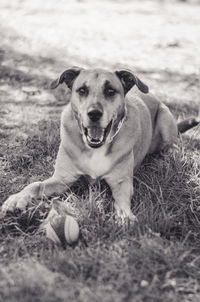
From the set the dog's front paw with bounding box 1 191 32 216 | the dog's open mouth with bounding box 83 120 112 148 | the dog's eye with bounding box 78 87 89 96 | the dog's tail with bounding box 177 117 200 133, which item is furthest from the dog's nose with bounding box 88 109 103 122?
the dog's tail with bounding box 177 117 200 133

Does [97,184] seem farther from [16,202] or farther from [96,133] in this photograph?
[16,202]

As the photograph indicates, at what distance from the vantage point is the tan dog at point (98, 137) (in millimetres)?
3773

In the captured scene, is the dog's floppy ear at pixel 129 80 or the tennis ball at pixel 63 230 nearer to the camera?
the tennis ball at pixel 63 230

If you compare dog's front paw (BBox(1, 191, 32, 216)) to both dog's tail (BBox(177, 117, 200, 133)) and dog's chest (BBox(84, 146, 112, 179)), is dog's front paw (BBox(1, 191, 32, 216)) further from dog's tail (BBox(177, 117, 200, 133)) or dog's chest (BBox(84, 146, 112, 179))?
dog's tail (BBox(177, 117, 200, 133))

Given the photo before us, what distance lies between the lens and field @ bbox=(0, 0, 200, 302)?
297 cm

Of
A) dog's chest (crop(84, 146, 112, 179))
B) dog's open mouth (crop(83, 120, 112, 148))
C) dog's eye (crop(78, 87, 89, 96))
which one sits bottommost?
dog's chest (crop(84, 146, 112, 179))

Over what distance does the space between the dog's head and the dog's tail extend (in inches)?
54.6

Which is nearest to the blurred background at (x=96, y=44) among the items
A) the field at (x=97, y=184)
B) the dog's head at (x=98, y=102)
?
the field at (x=97, y=184)

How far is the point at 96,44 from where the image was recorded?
26.0 ft

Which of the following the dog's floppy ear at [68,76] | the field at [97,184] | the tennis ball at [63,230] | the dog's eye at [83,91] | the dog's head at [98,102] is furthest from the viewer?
the dog's floppy ear at [68,76]

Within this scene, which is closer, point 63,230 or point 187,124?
A: point 63,230

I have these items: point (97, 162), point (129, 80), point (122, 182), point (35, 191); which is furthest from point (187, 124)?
point (35, 191)

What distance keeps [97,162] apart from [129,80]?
0.82 metres

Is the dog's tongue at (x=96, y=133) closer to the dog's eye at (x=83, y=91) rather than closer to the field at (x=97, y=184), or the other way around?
the dog's eye at (x=83, y=91)
